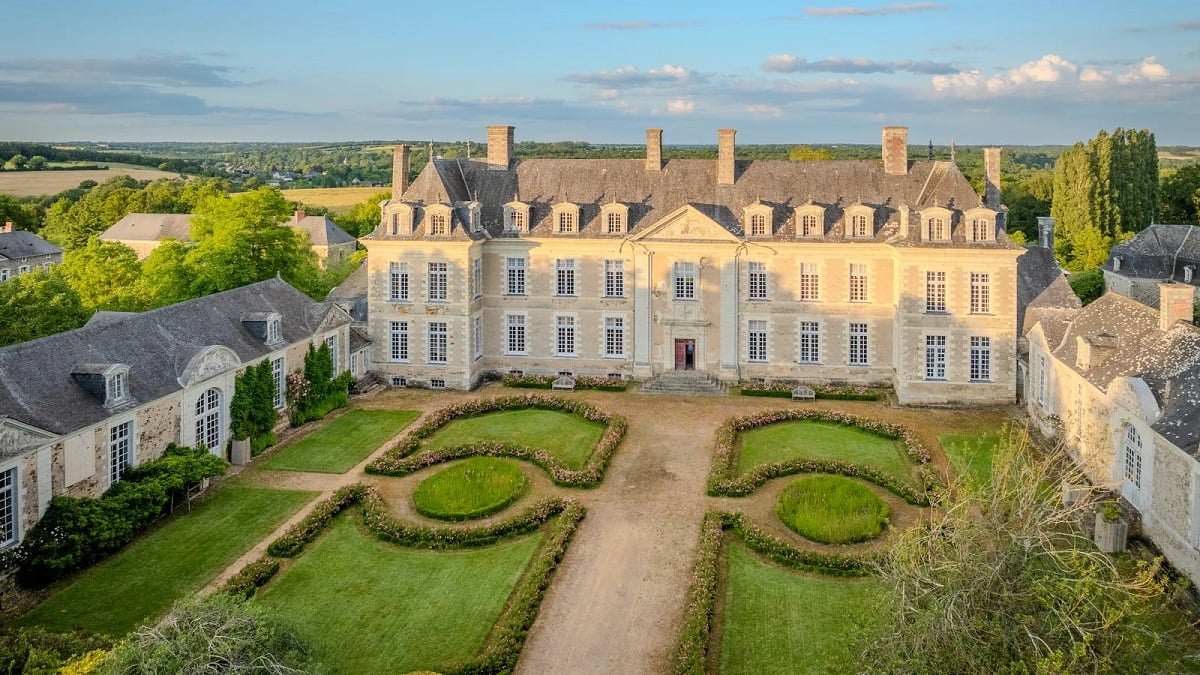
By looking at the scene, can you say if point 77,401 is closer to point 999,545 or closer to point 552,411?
point 552,411

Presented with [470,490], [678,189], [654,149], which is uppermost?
[654,149]

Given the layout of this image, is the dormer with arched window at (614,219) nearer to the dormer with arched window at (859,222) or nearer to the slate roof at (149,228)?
the dormer with arched window at (859,222)

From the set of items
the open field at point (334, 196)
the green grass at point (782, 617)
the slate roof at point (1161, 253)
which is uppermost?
the open field at point (334, 196)

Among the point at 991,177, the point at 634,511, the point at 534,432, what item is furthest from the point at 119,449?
the point at 991,177

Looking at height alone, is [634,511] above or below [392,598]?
above

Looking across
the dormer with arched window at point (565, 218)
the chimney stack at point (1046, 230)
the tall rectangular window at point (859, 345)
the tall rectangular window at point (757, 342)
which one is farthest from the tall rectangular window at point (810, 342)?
the chimney stack at point (1046, 230)

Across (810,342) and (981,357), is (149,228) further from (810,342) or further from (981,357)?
(981,357)

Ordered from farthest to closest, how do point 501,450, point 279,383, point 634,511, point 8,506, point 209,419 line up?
point 279,383
point 501,450
point 209,419
point 634,511
point 8,506

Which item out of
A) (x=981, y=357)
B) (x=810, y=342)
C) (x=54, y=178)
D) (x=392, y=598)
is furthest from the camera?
(x=54, y=178)
